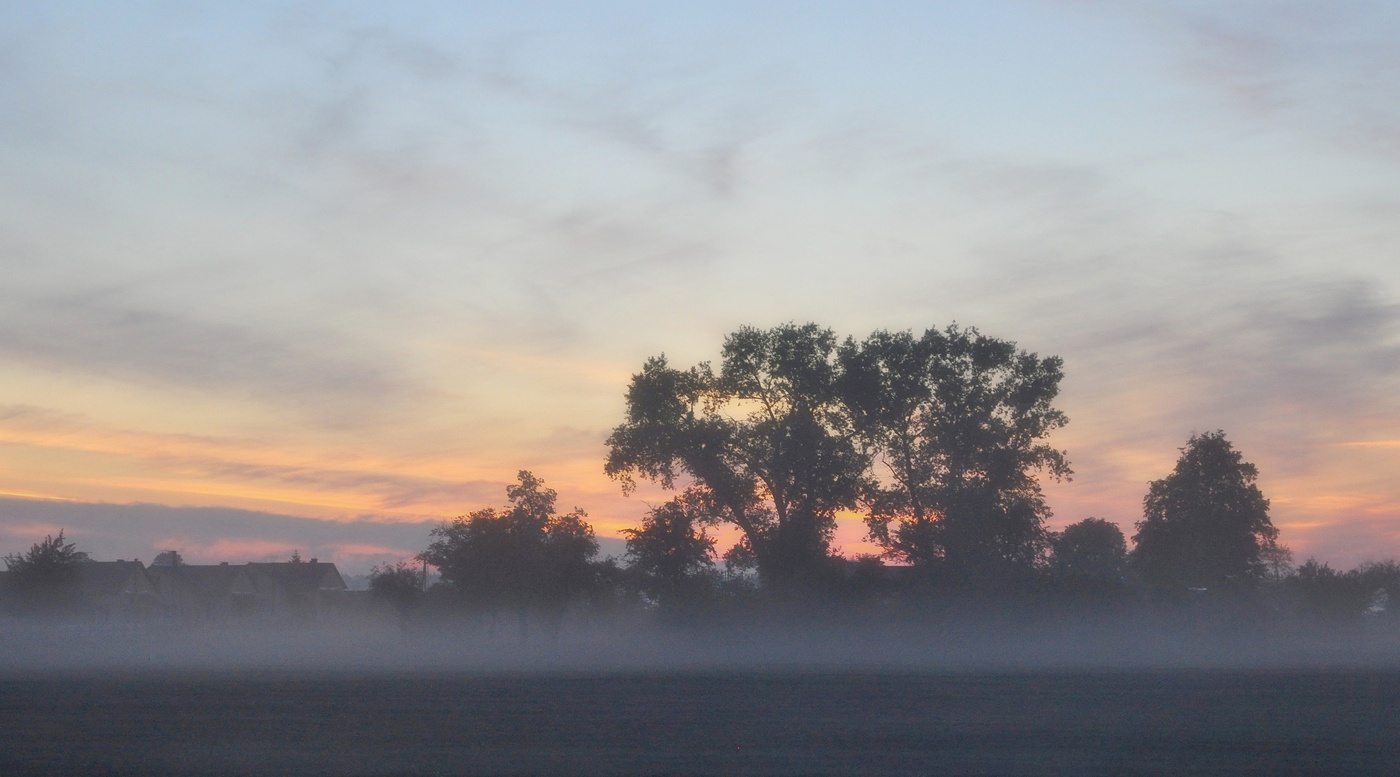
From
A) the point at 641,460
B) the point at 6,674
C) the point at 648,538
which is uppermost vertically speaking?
the point at 641,460

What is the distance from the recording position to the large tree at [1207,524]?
76.3m

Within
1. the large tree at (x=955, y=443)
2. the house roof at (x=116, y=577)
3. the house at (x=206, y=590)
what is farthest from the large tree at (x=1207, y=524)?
the house at (x=206, y=590)

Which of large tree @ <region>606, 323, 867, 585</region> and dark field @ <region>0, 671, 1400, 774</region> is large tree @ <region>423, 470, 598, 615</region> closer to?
large tree @ <region>606, 323, 867, 585</region>

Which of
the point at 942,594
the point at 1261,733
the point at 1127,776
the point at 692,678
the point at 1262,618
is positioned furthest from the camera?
the point at 1262,618

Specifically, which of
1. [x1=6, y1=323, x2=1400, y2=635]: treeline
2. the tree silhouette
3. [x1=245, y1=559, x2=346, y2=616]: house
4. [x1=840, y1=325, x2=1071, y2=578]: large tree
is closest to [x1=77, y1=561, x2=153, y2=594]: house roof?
[x1=245, y1=559, x2=346, y2=616]: house

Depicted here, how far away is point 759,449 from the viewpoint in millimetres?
65500

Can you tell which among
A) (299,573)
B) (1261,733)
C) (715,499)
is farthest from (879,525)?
(299,573)

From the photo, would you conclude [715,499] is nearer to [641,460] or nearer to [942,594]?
[641,460]

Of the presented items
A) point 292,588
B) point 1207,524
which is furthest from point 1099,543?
point 292,588

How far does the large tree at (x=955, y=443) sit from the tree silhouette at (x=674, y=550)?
9553 millimetres

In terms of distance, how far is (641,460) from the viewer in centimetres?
6588

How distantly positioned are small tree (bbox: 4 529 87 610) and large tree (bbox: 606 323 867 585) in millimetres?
32690

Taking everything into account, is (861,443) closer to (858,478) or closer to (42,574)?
(858,478)

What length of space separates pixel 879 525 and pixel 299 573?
101 metres
